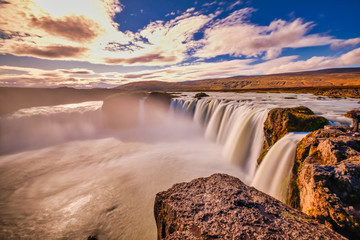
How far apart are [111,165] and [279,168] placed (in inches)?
434

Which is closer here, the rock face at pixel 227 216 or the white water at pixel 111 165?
the rock face at pixel 227 216

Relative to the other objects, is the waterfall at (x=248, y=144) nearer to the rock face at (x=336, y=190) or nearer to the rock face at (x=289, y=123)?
the rock face at (x=289, y=123)

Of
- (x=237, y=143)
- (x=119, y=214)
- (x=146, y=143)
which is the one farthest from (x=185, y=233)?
(x=146, y=143)

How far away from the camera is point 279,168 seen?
16.9 ft

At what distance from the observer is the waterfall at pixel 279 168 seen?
15.4 ft

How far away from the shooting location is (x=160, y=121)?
883 inches

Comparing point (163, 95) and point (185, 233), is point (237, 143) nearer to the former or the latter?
point (185, 233)

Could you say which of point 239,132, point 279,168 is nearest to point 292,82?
point 239,132

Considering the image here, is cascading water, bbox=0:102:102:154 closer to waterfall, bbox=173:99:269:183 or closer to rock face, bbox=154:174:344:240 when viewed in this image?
waterfall, bbox=173:99:269:183

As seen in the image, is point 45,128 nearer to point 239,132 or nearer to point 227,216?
point 239,132

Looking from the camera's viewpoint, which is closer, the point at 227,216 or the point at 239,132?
the point at 227,216

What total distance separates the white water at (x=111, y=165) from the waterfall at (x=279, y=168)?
0.13m

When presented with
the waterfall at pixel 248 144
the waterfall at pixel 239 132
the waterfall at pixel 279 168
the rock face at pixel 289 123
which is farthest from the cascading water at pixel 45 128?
the rock face at pixel 289 123

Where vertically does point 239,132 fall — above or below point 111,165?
above
